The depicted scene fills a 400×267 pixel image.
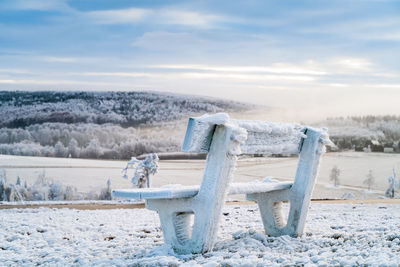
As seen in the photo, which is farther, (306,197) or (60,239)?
(60,239)

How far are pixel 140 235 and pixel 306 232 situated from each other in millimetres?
2188

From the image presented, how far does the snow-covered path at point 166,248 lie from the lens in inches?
146

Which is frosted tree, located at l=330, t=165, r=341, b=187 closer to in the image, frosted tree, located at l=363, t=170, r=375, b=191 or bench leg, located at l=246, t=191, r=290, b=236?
frosted tree, located at l=363, t=170, r=375, b=191

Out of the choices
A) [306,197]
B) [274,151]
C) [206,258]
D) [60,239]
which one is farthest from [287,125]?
[60,239]

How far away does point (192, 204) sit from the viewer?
3969 mm

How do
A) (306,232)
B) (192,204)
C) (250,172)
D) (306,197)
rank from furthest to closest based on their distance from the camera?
(250,172)
(306,232)
(306,197)
(192,204)

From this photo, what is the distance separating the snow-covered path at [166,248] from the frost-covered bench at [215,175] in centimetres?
22

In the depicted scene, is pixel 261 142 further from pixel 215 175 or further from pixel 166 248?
pixel 166 248

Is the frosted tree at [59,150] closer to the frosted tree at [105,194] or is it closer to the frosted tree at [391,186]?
the frosted tree at [105,194]

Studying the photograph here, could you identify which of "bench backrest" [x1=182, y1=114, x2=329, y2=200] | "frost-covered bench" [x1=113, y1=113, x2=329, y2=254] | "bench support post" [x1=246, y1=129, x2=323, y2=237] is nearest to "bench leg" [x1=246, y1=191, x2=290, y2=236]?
"bench support post" [x1=246, y1=129, x2=323, y2=237]

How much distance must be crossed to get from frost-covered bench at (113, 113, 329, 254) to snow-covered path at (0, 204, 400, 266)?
0.72 feet

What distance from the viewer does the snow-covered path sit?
12.2 feet

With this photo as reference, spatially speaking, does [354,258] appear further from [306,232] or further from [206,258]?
[306,232]

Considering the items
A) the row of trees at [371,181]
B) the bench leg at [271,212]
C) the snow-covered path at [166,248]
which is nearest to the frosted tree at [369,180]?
the row of trees at [371,181]
